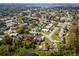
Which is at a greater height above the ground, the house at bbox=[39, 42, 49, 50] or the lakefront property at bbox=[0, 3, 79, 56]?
the lakefront property at bbox=[0, 3, 79, 56]

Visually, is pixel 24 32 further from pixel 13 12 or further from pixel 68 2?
pixel 68 2

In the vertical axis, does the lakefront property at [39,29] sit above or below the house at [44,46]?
above

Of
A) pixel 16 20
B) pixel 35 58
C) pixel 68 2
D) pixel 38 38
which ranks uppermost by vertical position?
pixel 68 2

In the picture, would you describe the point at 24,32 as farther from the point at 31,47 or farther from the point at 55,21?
the point at 55,21

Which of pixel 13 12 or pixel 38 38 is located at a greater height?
pixel 13 12

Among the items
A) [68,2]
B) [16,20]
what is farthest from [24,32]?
[68,2]

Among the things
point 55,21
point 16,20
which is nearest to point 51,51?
point 55,21
